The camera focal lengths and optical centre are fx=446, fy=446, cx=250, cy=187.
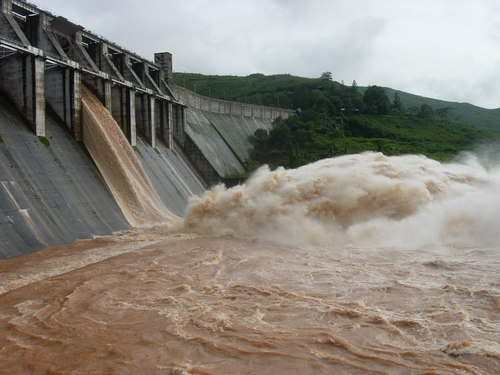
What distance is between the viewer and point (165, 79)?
32.3m

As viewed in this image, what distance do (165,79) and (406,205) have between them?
20662 millimetres

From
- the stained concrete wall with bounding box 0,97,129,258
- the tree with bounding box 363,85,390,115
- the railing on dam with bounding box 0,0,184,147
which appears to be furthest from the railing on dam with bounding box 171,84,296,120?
the stained concrete wall with bounding box 0,97,129,258

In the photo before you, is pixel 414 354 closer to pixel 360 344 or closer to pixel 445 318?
pixel 360 344

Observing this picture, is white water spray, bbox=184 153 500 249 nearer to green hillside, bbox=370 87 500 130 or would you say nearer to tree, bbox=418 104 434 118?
tree, bbox=418 104 434 118

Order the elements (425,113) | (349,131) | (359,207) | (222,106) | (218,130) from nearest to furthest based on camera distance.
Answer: (359,207) → (218,130) → (222,106) → (349,131) → (425,113)

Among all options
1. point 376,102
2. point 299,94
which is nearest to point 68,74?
point 299,94

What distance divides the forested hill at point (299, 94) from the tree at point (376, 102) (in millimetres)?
1667

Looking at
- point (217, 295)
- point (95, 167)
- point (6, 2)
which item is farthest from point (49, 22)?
point (217, 295)

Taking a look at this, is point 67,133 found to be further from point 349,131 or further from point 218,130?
point 349,131

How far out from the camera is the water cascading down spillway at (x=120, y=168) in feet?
65.5

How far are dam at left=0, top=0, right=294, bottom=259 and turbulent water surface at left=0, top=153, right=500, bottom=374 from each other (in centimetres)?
143

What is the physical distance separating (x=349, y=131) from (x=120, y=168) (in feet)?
147

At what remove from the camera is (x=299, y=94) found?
235 ft

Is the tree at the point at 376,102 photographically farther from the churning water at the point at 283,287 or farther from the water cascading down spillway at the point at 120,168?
the water cascading down spillway at the point at 120,168
